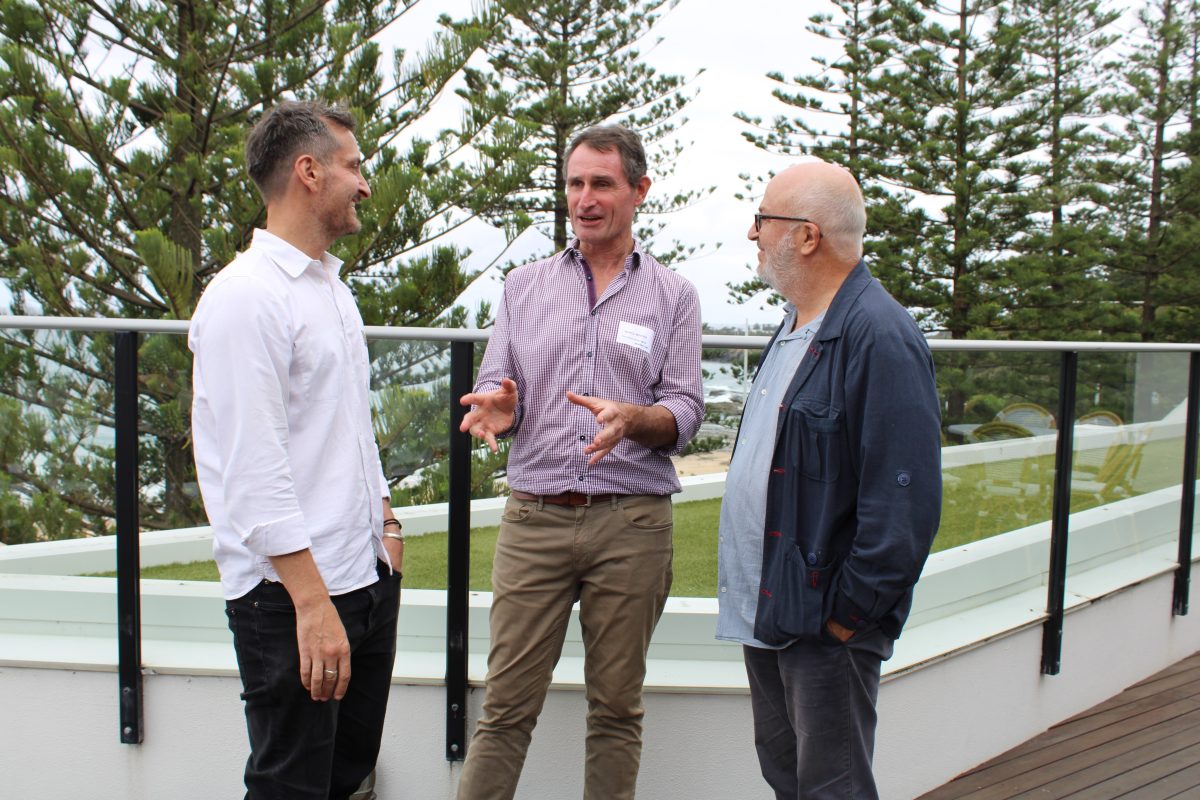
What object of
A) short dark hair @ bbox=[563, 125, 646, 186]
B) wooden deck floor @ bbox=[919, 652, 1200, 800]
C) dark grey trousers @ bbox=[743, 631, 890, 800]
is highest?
short dark hair @ bbox=[563, 125, 646, 186]

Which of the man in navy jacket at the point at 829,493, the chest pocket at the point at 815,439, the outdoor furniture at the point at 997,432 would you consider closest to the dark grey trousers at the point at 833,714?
the man in navy jacket at the point at 829,493

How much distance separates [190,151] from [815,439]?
9.19 m

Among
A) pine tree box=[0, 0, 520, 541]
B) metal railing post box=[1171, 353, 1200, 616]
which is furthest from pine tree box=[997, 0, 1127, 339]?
metal railing post box=[1171, 353, 1200, 616]

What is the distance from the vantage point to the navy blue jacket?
150 centimetres

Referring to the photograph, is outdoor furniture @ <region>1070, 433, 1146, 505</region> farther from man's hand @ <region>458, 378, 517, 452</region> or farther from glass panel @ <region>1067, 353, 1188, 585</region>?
man's hand @ <region>458, 378, 517, 452</region>

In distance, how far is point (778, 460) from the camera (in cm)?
165

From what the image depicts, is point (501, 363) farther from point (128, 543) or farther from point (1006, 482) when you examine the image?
point (1006, 482)

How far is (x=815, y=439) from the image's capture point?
1.58 metres

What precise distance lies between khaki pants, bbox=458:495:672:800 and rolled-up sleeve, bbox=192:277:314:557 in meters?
Result: 0.61

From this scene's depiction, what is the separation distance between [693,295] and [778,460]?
0.56 m

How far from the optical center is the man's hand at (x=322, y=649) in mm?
1459

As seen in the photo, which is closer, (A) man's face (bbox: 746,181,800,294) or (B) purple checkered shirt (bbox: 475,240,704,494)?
(A) man's face (bbox: 746,181,800,294)

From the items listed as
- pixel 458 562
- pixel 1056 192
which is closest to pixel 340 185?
pixel 458 562

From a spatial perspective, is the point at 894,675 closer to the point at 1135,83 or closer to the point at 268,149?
the point at 268,149
